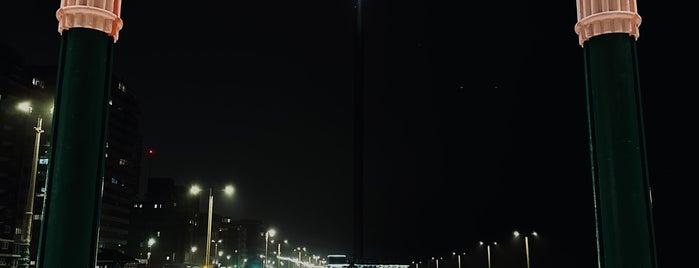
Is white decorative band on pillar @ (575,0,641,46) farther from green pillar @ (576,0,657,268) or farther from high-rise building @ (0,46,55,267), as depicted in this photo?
high-rise building @ (0,46,55,267)

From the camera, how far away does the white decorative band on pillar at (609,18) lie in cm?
1276

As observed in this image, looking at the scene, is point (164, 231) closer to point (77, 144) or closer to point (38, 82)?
point (38, 82)

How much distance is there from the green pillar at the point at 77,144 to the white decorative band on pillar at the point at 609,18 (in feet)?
27.8

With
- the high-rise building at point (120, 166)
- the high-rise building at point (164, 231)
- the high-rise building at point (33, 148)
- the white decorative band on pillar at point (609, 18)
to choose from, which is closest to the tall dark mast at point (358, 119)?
the white decorative band on pillar at point (609, 18)

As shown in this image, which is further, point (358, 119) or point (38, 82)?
point (38, 82)

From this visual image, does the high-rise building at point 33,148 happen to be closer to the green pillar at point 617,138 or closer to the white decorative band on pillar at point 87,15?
the white decorative band on pillar at point 87,15

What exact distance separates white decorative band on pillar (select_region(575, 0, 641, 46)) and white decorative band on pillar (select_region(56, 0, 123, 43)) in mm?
8431

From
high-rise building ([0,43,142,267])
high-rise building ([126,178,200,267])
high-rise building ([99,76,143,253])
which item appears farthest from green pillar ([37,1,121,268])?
high-rise building ([126,178,200,267])

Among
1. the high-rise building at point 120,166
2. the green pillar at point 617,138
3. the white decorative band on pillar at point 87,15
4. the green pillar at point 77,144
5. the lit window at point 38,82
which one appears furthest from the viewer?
the high-rise building at point 120,166

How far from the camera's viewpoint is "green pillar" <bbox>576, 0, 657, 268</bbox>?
11977mm

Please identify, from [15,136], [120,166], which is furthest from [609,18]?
[120,166]

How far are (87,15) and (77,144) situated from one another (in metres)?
2.27

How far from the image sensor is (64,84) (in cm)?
1205

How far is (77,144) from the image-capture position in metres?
11.7
